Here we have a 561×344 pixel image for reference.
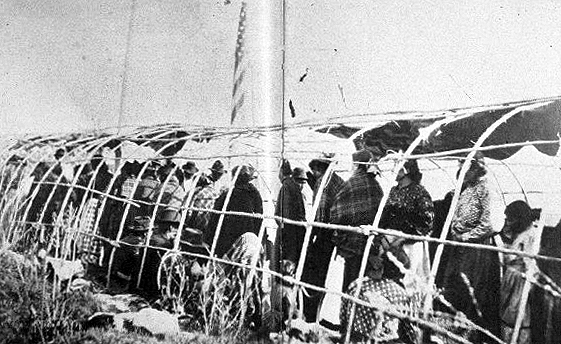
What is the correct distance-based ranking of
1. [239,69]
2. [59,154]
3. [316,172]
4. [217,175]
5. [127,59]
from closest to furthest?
1. [316,172]
2. [239,69]
3. [217,175]
4. [127,59]
5. [59,154]

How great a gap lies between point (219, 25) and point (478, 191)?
4.74 feet

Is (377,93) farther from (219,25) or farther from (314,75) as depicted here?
(219,25)

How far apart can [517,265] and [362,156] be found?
75 cm

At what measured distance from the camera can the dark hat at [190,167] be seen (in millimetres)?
2877

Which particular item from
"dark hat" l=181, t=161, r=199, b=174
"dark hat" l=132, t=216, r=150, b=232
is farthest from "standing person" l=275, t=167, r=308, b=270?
"dark hat" l=132, t=216, r=150, b=232

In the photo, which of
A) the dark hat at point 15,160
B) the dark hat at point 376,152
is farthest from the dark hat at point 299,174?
the dark hat at point 15,160

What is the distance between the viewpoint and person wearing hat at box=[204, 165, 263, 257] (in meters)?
2.57

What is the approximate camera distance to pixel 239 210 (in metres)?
2.61

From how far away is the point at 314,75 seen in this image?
8.04 ft

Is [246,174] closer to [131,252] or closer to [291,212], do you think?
[291,212]

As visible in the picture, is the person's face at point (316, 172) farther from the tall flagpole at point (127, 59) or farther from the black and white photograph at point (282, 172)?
the tall flagpole at point (127, 59)

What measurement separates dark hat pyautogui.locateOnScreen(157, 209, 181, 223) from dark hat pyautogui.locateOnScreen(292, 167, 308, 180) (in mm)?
702

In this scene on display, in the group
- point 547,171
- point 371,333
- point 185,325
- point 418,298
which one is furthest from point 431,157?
point 185,325

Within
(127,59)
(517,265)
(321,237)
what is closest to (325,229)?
(321,237)
